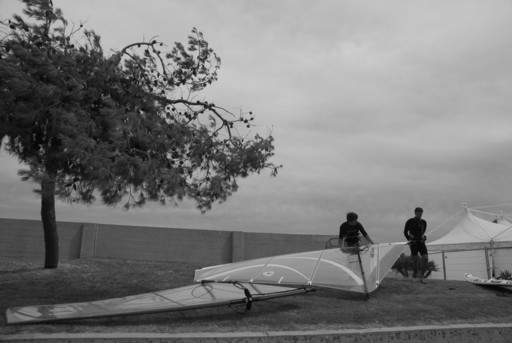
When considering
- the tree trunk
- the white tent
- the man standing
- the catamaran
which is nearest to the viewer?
the catamaran

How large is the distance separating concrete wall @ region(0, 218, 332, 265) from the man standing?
763cm

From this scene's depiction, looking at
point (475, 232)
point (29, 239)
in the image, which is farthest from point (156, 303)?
point (475, 232)

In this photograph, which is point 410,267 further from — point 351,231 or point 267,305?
point 267,305

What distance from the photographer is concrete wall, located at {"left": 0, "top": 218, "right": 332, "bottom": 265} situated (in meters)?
15.8

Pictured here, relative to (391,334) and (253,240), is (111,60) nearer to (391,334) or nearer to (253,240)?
(391,334)

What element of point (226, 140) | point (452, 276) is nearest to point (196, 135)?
point (226, 140)

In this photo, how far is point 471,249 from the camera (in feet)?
48.9

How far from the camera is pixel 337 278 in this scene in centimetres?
784

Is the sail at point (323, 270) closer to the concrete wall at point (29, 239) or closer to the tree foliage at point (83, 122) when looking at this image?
the tree foliage at point (83, 122)

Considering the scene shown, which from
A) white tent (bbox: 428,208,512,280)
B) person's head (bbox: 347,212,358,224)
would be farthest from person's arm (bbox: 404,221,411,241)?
white tent (bbox: 428,208,512,280)

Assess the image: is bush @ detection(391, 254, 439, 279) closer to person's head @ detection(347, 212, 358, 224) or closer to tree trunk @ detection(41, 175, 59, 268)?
person's head @ detection(347, 212, 358, 224)

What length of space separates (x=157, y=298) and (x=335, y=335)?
2.89 metres

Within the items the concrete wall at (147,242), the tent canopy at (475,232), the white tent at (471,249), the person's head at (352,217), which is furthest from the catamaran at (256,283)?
the tent canopy at (475,232)

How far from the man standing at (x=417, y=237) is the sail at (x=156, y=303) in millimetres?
3691
